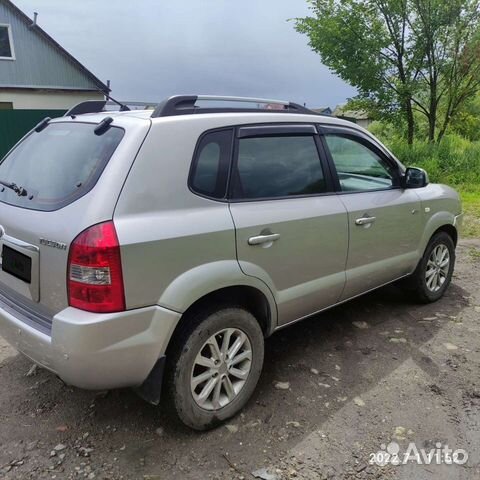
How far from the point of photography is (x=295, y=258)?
3049mm

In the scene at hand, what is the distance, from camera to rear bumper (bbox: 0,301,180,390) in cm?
222

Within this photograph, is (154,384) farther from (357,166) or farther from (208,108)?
(357,166)

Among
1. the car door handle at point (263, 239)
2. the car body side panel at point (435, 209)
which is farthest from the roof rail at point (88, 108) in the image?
the car body side panel at point (435, 209)

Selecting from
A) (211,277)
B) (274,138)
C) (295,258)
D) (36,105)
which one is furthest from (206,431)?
(36,105)

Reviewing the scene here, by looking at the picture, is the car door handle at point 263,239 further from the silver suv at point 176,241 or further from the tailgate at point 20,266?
the tailgate at point 20,266

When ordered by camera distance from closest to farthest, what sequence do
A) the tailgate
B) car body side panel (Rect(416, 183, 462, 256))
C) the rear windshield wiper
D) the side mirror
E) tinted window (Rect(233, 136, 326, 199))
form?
the tailgate, the rear windshield wiper, tinted window (Rect(233, 136, 326, 199)), the side mirror, car body side panel (Rect(416, 183, 462, 256))

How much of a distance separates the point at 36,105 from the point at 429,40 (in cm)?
1720

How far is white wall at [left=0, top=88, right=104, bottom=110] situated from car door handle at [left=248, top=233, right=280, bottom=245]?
20.6 meters

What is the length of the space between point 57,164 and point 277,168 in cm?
131

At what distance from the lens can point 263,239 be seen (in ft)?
9.23

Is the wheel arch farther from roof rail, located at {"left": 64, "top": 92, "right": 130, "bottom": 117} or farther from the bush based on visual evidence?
the bush

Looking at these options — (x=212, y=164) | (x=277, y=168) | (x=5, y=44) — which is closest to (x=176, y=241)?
(x=212, y=164)

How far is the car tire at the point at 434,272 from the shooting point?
436cm

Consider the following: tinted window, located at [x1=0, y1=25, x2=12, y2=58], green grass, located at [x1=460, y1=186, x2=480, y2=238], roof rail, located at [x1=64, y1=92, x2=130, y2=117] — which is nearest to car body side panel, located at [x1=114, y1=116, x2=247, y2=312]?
roof rail, located at [x1=64, y1=92, x2=130, y2=117]
